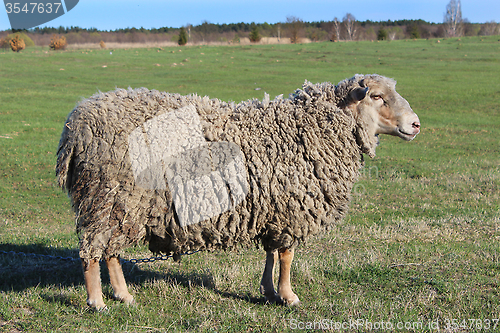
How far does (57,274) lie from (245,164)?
2.93 metres

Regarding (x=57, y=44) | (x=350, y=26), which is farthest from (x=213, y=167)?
(x=350, y=26)

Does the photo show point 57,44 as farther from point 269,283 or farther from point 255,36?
point 269,283

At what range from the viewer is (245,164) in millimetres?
4531

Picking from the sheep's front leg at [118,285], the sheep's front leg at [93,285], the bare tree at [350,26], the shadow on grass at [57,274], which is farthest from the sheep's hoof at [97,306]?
the bare tree at [350,26]

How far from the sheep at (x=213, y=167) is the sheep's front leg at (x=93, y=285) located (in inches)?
0.4

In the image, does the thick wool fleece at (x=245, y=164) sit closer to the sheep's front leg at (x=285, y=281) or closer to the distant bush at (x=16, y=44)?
the sheep's front leg at (x=285, y=281)

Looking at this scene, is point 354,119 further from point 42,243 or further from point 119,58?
point 119,58

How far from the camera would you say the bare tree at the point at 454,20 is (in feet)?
268

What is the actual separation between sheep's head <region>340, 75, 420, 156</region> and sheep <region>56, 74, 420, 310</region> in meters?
0.01

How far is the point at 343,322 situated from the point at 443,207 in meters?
5.55

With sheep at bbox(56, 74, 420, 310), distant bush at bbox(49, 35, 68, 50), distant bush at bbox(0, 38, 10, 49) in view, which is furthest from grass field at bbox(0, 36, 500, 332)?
distant bush at bbox(0, 38, 10, 49)

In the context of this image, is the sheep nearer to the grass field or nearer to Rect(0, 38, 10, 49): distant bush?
the grass field

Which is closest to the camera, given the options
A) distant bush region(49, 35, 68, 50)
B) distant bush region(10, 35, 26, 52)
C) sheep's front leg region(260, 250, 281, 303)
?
sheep's front leg region(260, 250, 281, 303)

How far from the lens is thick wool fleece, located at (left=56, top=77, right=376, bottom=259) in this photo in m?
4.32
